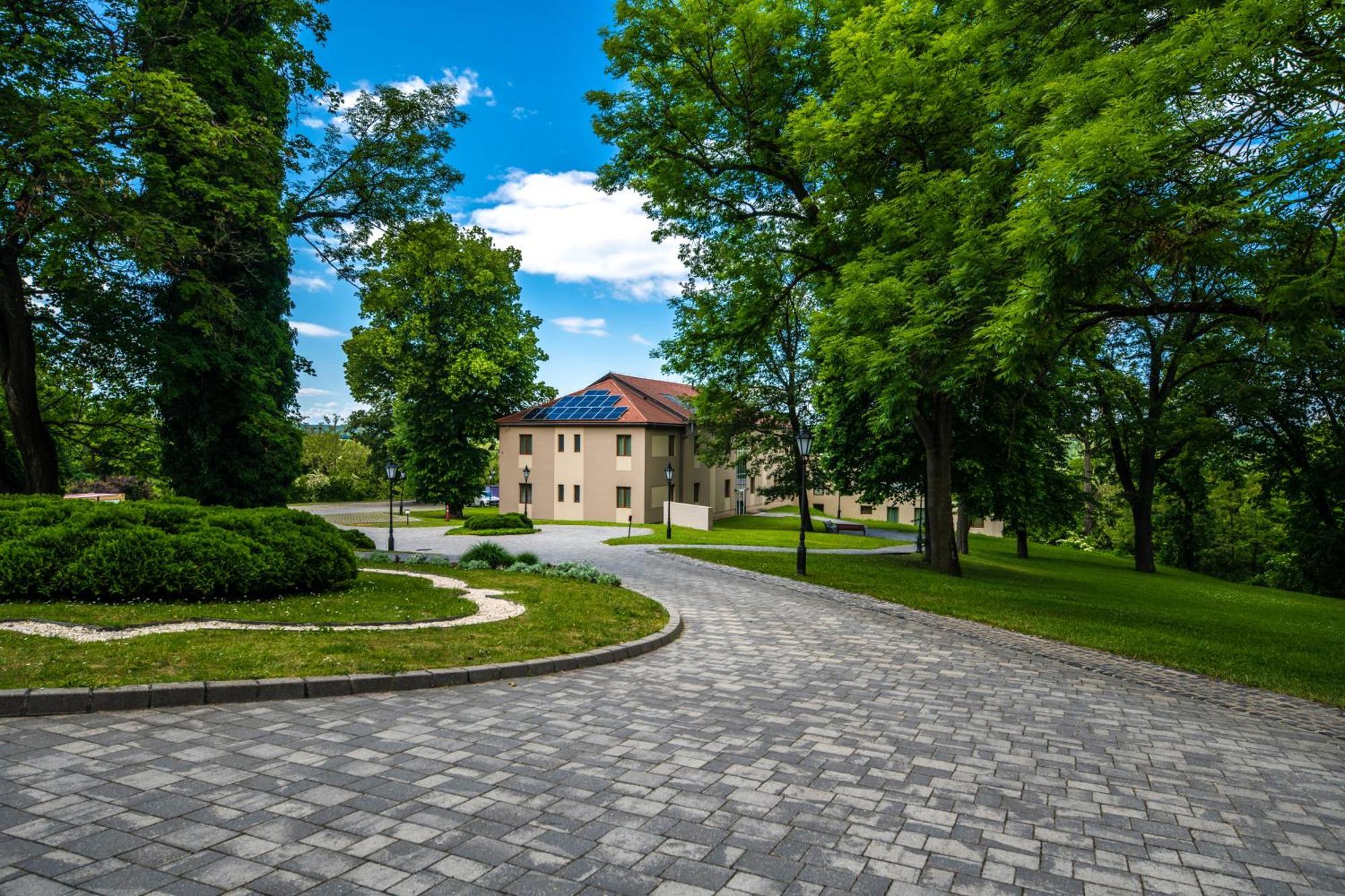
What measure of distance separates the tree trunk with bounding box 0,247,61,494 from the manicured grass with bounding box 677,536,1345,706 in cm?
1662

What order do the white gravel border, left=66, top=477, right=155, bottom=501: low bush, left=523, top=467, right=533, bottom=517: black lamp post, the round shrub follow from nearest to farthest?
the white gravel border < the round shrub < left=66, top=477, right=155, bottom=501: low bush < left=523, top=467, right=533, bottom=517: black lamp post

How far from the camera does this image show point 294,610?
9.54 m

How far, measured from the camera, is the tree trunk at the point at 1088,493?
29.3m

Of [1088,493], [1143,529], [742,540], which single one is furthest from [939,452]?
[1088,493]

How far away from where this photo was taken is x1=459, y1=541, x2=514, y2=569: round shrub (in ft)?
55.4

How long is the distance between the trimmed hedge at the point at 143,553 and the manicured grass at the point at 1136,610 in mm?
11860

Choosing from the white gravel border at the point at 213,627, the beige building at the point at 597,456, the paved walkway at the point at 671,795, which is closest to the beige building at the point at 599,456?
the beige building at the point at 597,456

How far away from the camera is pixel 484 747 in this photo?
5.07m

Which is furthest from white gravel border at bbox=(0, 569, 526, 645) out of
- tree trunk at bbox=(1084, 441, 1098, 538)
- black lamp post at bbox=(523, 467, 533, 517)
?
Result: black lamp post at bbox=(523, 467, 533, 517)

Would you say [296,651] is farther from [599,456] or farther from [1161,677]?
[599,456]

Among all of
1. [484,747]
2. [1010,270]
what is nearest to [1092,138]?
[1010,270]

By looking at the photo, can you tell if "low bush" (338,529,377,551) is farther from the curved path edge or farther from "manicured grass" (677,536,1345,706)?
the curved path edge

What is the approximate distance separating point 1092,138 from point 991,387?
12.6m

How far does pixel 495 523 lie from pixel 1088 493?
1099 inches
